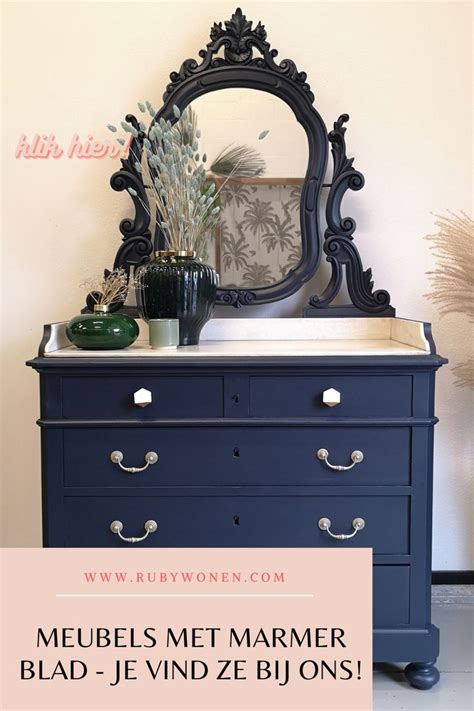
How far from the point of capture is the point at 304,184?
227 centimetres

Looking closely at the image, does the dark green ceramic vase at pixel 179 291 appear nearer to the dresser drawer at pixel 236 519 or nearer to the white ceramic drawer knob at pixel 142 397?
the white ceramic drawer knob at pixel 142 397

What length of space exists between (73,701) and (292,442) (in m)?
0.82

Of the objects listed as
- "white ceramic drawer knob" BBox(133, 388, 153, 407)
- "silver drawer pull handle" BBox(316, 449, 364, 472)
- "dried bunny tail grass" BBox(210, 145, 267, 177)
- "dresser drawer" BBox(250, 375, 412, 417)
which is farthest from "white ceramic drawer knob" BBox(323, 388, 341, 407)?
"dried bunny tail grass" BBox(210, 145, 267, 177)

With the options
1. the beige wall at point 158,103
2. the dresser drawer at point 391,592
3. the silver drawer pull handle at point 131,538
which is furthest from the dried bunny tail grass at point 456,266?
the silver drawer pull handle at point 131,538

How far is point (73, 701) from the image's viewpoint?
1.70 metres

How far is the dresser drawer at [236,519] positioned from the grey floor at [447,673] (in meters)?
0.40

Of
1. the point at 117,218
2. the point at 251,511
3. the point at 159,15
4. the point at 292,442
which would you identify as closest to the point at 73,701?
the point at 251,511

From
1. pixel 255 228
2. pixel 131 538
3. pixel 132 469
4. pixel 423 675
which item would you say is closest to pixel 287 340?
pixel 255 228

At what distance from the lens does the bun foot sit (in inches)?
74.7

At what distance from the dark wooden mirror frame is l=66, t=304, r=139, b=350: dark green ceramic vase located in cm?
37

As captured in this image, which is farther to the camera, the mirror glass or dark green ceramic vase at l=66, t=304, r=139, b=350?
the mirror glass

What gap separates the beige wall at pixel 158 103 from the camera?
2.36 meters

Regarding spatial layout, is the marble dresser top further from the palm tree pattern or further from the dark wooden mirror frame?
the palm tree pattern

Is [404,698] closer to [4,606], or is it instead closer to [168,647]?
[168,647]
